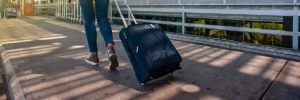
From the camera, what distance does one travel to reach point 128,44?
2.63m

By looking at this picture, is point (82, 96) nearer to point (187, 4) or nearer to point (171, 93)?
point (171, 93)

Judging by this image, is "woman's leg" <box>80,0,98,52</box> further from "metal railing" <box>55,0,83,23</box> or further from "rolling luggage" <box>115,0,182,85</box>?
"metal railing" <box>55,0,83,23</box>

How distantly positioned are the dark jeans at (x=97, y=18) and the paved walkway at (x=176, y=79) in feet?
1.08

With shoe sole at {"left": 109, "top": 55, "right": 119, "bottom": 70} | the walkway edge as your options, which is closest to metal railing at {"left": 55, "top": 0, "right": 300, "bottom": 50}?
shoe sole at {"left": 109, "top": 55, "right": 119, "bottom": 70}

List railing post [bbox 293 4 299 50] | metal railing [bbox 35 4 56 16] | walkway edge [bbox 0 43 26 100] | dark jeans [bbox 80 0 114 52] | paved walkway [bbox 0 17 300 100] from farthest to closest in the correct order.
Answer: metal railing [bbox 35 4 56 16] < railing post [bbox 293 4 299 50] < dark jeans [bbox 80 0 114 52] < walkway edge [bbox 0 43 26 100] < paved walkway [bbox 0 17 300 100]

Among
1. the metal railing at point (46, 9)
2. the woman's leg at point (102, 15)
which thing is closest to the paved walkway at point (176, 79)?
the woman's leg at point (102, 15)

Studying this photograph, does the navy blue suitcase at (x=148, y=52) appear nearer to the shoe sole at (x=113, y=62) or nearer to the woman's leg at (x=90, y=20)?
the shoe sole at (x=113, y=62)

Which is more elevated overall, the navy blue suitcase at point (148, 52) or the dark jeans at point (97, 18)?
the dark jeans at point (97, 18)

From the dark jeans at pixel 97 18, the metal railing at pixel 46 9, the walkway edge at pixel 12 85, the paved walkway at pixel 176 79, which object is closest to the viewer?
the paved walkway at pixel 176 79

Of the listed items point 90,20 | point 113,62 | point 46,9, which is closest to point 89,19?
point 90,20

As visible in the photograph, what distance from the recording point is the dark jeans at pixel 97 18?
3203 millimetres

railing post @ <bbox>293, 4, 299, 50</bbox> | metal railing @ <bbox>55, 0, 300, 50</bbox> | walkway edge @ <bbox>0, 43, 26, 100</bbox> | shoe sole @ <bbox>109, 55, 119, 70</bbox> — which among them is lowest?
walkway edge @ <bbox>0, 43, 26, 100</bbox>

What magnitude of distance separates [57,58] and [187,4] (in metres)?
2.86

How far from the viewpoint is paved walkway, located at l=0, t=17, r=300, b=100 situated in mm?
2387
